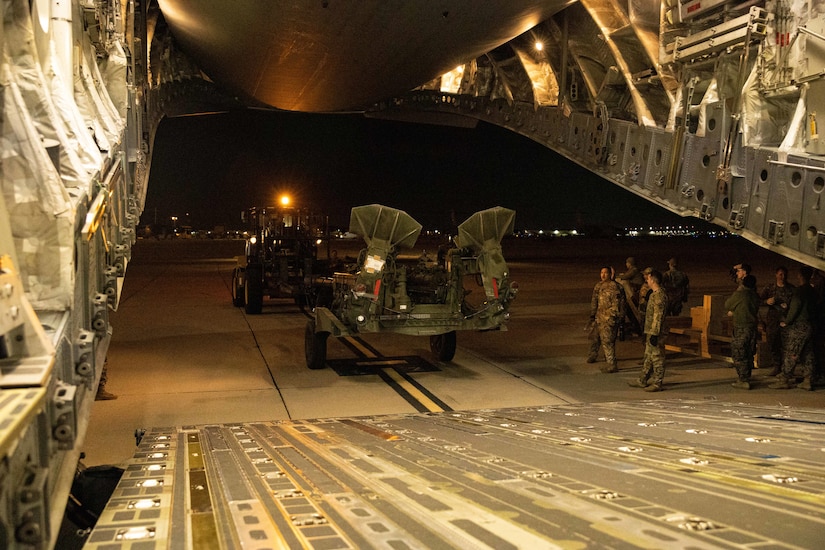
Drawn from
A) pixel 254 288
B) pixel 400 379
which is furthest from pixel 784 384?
pixel 254 288

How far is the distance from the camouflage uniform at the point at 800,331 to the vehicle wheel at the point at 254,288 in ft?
32.4

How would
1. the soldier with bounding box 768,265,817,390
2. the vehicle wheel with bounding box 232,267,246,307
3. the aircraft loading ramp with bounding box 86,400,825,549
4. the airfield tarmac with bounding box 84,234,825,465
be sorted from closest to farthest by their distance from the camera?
the aircraft loading ramp with bounding box 86,400,825,549 < the airfield tarmac with bounding box 84,234,825,465 < the soldier with bounding box 768,265,817,390 < the vehicle wheel with bounding box 232,267,246,307

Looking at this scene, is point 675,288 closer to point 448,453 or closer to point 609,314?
point 609,314

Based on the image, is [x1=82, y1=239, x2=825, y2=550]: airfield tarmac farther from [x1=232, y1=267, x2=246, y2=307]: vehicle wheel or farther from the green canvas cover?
[x1=232, y1=267, x2=246, y2=307]: vehicle wheel

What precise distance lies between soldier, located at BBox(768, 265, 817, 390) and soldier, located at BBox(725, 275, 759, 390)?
1.20 feet

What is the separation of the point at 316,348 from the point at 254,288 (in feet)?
17.8

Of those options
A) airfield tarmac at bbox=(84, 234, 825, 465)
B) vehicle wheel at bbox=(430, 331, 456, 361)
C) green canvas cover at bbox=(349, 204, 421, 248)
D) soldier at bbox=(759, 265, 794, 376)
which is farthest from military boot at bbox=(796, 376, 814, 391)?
green canvas cover at bbox=(349, 204, 421, 248)

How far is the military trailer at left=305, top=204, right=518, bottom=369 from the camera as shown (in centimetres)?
938

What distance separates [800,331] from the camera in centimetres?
872

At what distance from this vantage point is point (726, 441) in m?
4.49

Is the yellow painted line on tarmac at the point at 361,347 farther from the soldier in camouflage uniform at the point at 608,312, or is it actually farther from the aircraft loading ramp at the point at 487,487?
the aircraft loading ramp at the point at 487,487

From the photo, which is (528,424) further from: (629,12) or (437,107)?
(437,107)

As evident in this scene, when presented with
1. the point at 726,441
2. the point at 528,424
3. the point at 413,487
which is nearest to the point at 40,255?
the point at 413,487

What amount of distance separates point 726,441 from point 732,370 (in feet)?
19.9
